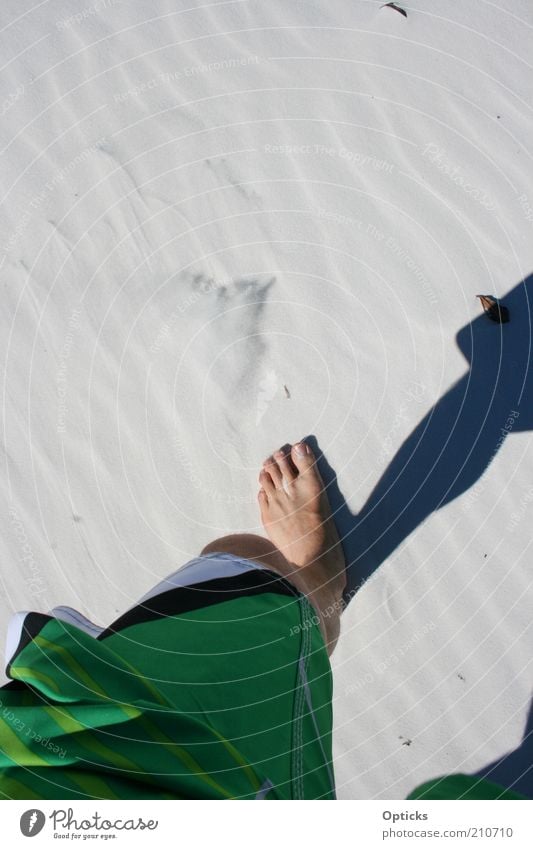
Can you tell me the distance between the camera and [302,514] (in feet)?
6.93

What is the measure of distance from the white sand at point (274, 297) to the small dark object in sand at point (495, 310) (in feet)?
0.09

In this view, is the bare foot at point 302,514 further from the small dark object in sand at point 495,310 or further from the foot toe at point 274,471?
the small dark object in sand at point 495,310

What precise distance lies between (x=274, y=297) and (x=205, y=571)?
0.73 m

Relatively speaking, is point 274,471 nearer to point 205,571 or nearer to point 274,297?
point 205,571

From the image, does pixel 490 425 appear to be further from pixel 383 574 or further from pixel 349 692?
pixel 349 692

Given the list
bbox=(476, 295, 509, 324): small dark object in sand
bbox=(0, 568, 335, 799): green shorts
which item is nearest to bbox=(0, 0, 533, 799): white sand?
bbox=(476, 295, 509, 324): small dark object in sand

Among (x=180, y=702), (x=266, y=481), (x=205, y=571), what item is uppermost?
(x=266, y=481)

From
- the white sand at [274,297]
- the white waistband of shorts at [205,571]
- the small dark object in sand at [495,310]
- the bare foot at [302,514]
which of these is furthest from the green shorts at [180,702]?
the small dark object in sand at [495,310]

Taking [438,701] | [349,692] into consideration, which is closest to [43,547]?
[349,692]

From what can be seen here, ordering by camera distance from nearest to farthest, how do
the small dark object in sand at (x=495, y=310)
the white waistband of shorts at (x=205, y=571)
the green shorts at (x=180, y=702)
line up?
1. the green shorts at (x=180, y=702)
2. the white waistband of shorts at (x=205, y=571)
3. the small dark object in sand at (x=495, y=310)

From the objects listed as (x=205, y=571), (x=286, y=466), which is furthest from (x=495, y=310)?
(x=205, y=571)

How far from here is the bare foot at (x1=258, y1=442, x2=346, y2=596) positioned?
2.07 meters

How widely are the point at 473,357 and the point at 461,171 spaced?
19.0 inches

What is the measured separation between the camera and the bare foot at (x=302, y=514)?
2.07 metres
